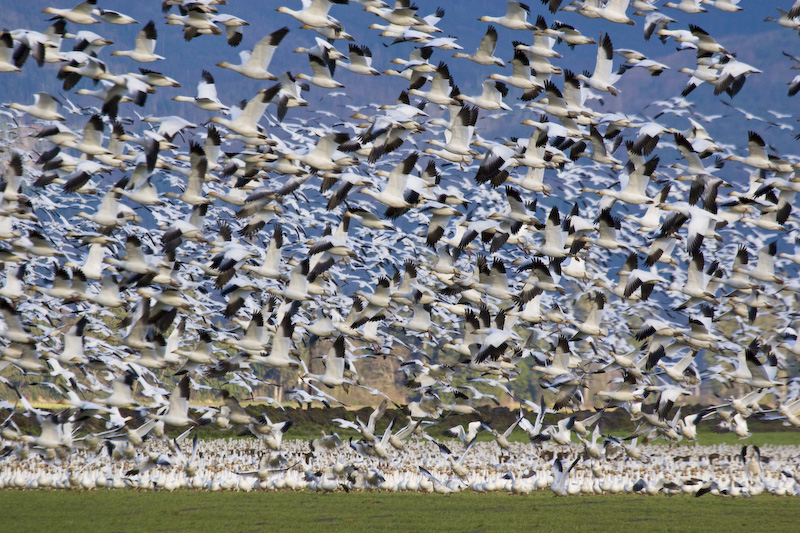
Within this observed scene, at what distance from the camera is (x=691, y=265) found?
18562mm

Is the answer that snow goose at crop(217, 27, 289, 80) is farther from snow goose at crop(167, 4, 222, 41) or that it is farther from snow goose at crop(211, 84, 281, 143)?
snow goose at crop(167, 4, 222, 41)

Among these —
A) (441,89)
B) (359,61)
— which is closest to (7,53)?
(359,61)

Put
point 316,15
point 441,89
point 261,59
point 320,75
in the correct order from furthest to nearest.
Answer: point 320,75, point 441,89, point 316,15, point 261,59

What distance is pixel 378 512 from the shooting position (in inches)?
1021

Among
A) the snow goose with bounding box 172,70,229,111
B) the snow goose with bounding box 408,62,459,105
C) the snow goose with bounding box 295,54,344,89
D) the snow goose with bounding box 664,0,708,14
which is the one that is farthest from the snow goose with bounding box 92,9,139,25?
the snow goose with bounding box 664,0,708,14

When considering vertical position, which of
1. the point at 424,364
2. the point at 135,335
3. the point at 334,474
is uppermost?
the point at 135,335

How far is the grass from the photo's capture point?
2339 centimetres

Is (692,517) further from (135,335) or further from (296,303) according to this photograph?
(135,335)

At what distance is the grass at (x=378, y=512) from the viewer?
921 inches

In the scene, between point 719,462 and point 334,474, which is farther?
point 719,462

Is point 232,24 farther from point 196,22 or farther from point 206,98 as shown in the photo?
point 206,98

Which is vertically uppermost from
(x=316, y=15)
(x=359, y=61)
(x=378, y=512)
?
(x=316, y=15)

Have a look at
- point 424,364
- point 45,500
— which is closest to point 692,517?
point 424,364

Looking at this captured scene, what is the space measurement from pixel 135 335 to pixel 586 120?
11.6 metres
